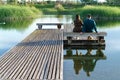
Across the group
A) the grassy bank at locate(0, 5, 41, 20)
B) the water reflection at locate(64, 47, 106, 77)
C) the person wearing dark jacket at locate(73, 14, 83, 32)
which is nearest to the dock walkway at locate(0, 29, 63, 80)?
the water reflection at locate(64, 47, 106, 77)

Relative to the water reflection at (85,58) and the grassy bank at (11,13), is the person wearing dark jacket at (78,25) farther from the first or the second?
the grassy bank at (11,13)

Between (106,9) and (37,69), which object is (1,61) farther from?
(106,9)

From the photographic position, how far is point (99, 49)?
625 inches

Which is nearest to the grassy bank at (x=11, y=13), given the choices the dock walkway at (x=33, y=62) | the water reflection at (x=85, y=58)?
the water reflection at (x=85, y=58)

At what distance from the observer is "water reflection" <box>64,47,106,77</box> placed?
11802 mm

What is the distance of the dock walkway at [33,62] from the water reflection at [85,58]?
0.70 m

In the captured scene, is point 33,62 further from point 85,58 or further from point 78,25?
point 78,25

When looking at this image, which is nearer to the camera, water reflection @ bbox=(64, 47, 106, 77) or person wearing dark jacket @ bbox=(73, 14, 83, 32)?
water reflection @ bbox=(64, 47, 106, 77)

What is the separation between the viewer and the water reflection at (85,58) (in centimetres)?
1180

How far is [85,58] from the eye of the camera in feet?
45.1

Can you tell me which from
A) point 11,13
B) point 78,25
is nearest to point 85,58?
point 78,25

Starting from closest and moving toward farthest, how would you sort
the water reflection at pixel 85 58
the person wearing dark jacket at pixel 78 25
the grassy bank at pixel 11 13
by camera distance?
the water reflection at pixel 85 58 < the person wearing dark jacket at pixel 78 25 < the grassy bank at pixel 11 13

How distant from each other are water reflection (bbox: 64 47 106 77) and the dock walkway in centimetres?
70

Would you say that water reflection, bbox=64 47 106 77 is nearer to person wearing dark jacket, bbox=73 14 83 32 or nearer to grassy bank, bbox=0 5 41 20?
person wearing dark jacket, bbox=73 14 83 32
